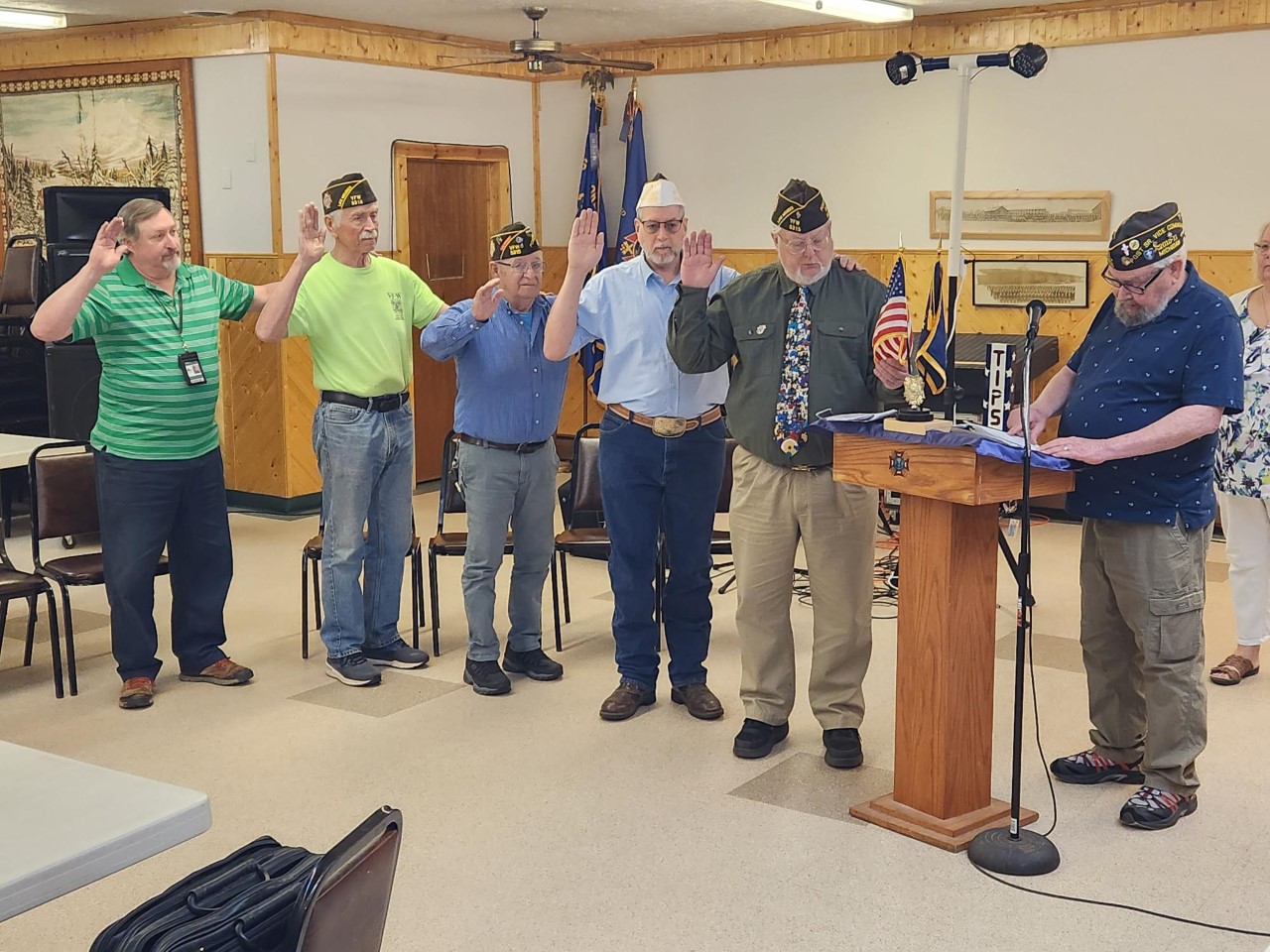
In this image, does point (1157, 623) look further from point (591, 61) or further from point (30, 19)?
point (30, 19)

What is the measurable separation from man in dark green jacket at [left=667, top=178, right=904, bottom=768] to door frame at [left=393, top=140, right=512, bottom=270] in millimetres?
4784

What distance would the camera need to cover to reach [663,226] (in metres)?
4.46

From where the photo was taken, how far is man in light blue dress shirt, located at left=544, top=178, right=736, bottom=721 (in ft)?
14.7

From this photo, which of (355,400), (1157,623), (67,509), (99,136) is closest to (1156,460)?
(1157,623)

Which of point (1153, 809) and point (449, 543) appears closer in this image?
point (1153, 809)

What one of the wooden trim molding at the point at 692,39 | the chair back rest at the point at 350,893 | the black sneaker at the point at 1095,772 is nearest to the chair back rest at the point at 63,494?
the black sneaker at the point at 1095,772

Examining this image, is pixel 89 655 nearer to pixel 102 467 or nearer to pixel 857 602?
pixel 102 467

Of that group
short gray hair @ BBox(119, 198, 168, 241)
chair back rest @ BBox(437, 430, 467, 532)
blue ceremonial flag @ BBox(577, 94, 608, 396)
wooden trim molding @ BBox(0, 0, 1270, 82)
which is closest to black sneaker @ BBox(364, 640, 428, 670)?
chair back rest @ BBox(437, 430, 467, 532)

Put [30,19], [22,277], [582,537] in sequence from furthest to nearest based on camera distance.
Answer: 1. [22,277]
2. [30,19]
3. [582,537]

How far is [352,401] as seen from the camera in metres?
4.99

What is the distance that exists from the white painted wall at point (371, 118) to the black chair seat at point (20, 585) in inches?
136

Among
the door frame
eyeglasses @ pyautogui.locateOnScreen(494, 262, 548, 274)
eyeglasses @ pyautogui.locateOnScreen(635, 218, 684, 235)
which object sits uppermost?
the door frame

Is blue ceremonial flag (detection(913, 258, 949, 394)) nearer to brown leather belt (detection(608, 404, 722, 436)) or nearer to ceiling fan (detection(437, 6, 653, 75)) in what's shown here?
brown leather belt (detection(608, 404, 722, 436))

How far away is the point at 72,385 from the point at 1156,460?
619 centimetres
